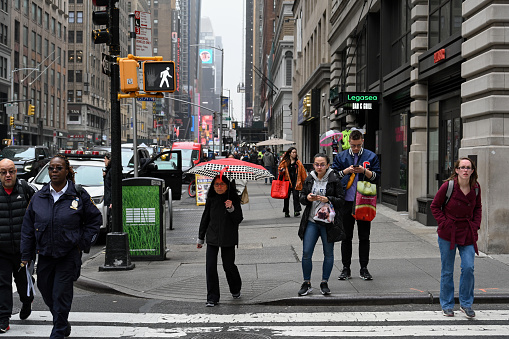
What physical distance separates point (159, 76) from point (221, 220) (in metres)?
3.78

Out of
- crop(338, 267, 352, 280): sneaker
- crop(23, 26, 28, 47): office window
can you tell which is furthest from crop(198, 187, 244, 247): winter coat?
crop(23, 26, 28, 47): office window

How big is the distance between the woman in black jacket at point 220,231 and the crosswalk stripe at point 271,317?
0.55 metres

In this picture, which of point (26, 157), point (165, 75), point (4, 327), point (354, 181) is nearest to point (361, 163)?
point (354, 181)

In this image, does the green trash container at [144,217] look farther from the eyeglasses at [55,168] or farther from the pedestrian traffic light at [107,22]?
the eyeglasses at [55,168]

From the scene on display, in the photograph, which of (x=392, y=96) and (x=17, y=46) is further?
(x=17, y=46)

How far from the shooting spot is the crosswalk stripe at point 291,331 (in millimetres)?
6312

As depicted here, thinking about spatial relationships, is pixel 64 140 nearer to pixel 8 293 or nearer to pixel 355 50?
pixel 355 50

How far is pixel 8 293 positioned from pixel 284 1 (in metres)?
64.5


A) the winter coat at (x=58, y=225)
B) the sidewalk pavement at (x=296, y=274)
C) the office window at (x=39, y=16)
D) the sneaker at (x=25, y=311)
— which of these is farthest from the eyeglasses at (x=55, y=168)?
the office window at (x=39, y=16)

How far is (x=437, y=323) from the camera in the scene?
6.69 m

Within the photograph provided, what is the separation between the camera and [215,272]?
25.1 ft

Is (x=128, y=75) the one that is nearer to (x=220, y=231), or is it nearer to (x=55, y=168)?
(x=220, y=231)

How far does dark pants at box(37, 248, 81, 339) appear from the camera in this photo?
19.1ft

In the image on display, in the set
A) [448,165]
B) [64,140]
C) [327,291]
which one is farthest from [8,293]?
[64,140]
